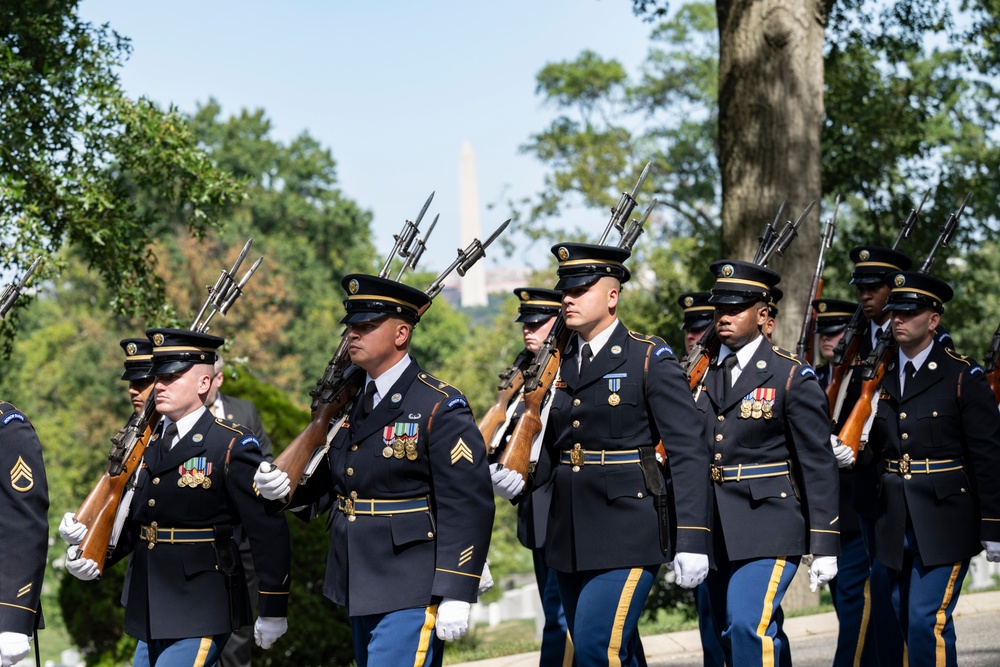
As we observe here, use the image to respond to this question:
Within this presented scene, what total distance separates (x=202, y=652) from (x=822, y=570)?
285 cm

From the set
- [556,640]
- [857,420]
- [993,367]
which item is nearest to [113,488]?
[556,640]

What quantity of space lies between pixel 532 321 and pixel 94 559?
141 inches

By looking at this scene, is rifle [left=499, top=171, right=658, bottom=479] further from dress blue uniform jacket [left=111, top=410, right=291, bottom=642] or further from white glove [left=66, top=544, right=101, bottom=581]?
white glove [left=66, top=544, right=101, bottom=581]

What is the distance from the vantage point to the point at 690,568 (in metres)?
5.96

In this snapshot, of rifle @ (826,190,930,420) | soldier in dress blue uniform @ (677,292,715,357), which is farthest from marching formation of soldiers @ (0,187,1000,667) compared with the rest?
soldier in dress blue uniform @ (677,292,715,357)

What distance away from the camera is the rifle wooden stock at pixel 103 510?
6215 millimetres

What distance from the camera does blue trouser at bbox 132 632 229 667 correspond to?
19.4 feet

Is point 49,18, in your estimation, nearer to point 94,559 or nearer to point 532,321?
point 532,321

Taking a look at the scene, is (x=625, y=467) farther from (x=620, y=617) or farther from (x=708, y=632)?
(x=708, y=632)

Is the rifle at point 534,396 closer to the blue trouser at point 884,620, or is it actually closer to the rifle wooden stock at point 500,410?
the rifle wooden stock at point 500,410

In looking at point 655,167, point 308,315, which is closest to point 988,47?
point 655,167

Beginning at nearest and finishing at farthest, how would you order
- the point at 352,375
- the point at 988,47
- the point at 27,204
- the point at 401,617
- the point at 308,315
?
1. the point at 401,617
2. the point at 352,375
3. the point at 27,204
4. the point at 988,47
5. the point at 308,315

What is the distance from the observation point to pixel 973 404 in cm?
710

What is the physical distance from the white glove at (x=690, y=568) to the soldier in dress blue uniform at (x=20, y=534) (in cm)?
265
